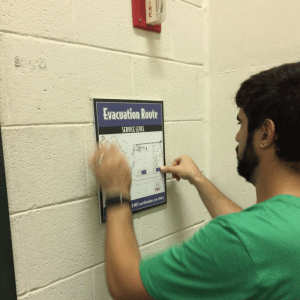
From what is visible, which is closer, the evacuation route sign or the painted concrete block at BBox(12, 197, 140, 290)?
the painted concrete block at BBox(12, 197, 140, 290)

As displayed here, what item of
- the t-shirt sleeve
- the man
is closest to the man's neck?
the man

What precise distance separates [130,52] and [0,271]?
852mm

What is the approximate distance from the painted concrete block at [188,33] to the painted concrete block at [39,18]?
50cm

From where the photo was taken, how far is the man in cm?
59

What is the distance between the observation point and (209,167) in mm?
1410

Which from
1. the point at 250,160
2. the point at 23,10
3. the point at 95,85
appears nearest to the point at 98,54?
the point at 95,85

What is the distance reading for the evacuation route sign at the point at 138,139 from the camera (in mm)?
956

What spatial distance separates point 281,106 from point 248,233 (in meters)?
0.40

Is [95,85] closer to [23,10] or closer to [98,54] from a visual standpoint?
[98,54]

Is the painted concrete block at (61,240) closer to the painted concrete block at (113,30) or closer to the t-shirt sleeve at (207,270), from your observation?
the t-shirt sleeve at (207,270)

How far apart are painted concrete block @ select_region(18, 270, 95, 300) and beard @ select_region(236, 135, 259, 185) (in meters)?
0.67

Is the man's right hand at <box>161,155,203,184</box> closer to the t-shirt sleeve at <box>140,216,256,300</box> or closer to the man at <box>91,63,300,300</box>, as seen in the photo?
the man at <box>91,63,300,300</box>

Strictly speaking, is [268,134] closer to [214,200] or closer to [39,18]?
[214,200]

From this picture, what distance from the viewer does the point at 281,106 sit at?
78cm
